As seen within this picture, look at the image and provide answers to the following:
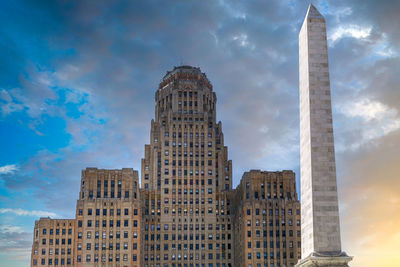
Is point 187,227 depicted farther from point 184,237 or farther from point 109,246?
point 109,246

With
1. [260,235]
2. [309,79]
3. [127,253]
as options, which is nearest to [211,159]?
[260,235]

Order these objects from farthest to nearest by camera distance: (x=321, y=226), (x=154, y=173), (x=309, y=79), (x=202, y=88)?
1. (x=202, y=88)
2. (x=154, y=173)
3. (x=309, y=79)
4. (x=321, y=226)

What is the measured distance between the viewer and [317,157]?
190 ft

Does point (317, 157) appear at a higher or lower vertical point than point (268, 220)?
lower

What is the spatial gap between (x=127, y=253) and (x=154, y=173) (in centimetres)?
2906

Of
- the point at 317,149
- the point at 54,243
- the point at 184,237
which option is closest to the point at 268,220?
the point at 184,237

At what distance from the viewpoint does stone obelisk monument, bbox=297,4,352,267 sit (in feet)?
184

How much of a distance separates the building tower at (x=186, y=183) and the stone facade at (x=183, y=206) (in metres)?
0.28

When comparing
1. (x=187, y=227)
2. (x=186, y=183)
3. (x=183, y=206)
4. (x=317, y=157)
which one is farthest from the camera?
(x=186, y=183)

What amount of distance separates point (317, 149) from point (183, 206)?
106754 mm

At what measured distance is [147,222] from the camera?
158 m

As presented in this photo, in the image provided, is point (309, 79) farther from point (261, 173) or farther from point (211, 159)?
point (211, 159)

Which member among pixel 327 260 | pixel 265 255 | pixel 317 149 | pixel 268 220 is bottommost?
pixel 327 260

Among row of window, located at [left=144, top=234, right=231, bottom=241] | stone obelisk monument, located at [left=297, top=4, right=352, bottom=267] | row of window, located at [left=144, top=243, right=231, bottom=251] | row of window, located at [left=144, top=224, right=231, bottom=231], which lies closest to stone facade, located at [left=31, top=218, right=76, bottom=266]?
row of window, located at [left=144, top=243, right=231, bottom=251]
